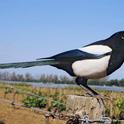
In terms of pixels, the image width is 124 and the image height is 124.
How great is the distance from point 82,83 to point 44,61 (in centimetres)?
35

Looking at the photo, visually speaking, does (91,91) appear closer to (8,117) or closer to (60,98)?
(8,117)

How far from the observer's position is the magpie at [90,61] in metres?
3.51

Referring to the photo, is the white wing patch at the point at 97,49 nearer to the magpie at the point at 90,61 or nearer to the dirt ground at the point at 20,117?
the magpie at the point at 90,61

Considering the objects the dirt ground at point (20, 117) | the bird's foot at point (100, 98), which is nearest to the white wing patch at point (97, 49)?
the bird's foot at point (100, 98)

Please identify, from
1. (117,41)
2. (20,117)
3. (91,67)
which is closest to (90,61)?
(91,67)

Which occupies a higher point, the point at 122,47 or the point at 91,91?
the point at 122,47

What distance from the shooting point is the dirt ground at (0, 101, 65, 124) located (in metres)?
8.31

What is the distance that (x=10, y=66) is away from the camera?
3502 millimetres

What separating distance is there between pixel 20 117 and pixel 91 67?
18.2ft

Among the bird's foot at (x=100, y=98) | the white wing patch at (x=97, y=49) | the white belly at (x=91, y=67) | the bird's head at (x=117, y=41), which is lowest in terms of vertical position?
the bird's foot at (x=100, y=98)

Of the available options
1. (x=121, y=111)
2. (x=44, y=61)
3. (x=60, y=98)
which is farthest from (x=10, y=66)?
(x=60, y=98)

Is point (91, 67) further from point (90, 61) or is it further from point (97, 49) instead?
point (97, 49)

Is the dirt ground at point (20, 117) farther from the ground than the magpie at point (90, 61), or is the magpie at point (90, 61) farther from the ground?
the magpie at point (90, 61)

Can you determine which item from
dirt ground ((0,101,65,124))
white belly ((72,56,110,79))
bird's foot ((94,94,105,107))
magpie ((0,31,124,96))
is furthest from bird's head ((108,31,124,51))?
dirt ground ((0,101,65,124))
